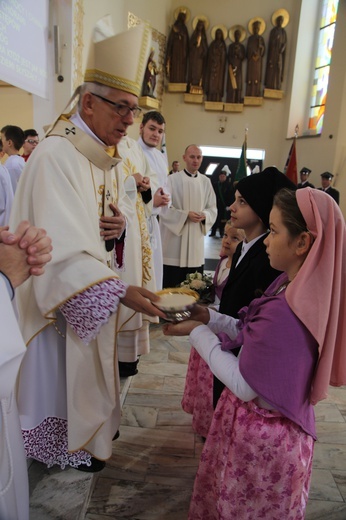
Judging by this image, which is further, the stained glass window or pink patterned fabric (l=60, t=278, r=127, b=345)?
the stained glass window

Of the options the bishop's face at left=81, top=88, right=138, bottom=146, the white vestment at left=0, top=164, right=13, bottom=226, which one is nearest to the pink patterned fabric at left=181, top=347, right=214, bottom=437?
the bishop's face at left=81, top=88, right=138, bottom=146

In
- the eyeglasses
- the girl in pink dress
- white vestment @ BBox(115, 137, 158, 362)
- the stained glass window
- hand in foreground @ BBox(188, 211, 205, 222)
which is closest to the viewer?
the girl in pink dress

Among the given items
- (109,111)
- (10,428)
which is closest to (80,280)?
(10,428)

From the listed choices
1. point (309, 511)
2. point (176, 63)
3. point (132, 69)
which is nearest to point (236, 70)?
point (176, 63)

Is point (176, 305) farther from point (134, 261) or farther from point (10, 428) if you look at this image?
point (134, 261)

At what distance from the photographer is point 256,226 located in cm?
183

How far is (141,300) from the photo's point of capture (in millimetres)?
1513

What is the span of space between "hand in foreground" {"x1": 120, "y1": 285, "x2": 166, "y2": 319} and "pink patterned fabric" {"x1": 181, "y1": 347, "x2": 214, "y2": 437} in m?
0.84

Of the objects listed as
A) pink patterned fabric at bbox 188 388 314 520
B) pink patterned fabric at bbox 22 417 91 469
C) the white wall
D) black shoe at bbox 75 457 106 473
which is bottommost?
black shoe at bbox 75 457 106 473

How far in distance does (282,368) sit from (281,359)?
0.03 meters

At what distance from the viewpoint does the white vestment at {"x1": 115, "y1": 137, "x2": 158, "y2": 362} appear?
2449 mm

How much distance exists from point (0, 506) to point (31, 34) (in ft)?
15.3

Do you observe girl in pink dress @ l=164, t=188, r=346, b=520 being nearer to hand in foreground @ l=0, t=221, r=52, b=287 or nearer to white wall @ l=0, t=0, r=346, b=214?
hand in foreground @ l=0, t=221, r=52, b=287

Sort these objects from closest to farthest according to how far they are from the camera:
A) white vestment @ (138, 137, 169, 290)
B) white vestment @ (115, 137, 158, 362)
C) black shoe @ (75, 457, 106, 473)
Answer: black shoe @ (75, 457, 106, 473)
white vestment @ (115, 137, 158, 362)
white vestment @ (138, 137, 169, 290)
